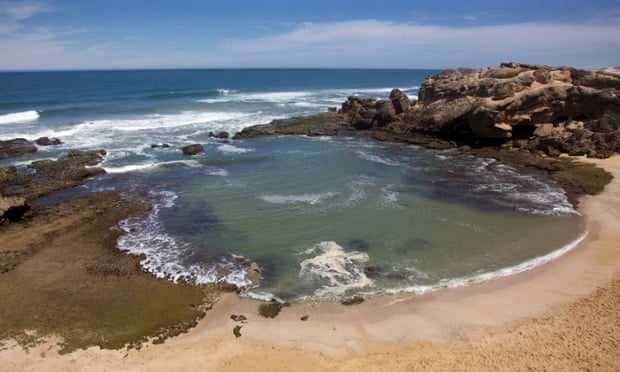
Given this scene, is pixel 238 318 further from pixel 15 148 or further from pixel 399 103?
pixel 399 103

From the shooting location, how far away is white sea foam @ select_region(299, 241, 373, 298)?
13.5 m

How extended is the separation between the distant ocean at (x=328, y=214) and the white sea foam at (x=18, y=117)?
8922 mm

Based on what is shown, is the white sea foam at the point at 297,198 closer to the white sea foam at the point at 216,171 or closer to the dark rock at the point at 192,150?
the white sea foam at the point at 216,171

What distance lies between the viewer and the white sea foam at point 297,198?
2067 centimetres

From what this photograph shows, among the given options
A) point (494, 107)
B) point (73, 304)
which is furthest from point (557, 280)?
point (494, 107)

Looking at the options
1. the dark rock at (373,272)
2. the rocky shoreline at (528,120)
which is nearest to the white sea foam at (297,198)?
the dark rock at (373,272)

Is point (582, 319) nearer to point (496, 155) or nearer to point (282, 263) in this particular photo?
point (282, 263)

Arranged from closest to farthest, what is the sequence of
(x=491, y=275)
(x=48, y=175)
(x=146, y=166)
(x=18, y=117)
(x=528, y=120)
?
(x=491, y=275) → (x=48, y=175) → (x=146, y=166) → (x=528, y=120) → (x=18, y=117)

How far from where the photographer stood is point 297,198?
2112cm

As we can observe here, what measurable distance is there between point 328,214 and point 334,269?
4849 millimetres

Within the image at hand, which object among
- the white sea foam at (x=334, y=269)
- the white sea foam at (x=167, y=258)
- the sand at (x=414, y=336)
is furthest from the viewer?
the white sea foam at (x=167, y=258)

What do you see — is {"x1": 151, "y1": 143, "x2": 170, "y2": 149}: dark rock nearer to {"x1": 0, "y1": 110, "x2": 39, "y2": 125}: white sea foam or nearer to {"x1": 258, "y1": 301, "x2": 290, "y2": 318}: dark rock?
{"x1": 0, "y1": 110, "x2": 39, "y2": 125}: white sea foam

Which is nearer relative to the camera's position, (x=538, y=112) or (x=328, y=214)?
(x=328, y=214)

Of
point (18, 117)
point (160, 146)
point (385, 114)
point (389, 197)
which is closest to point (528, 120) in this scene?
point (385, 114)
